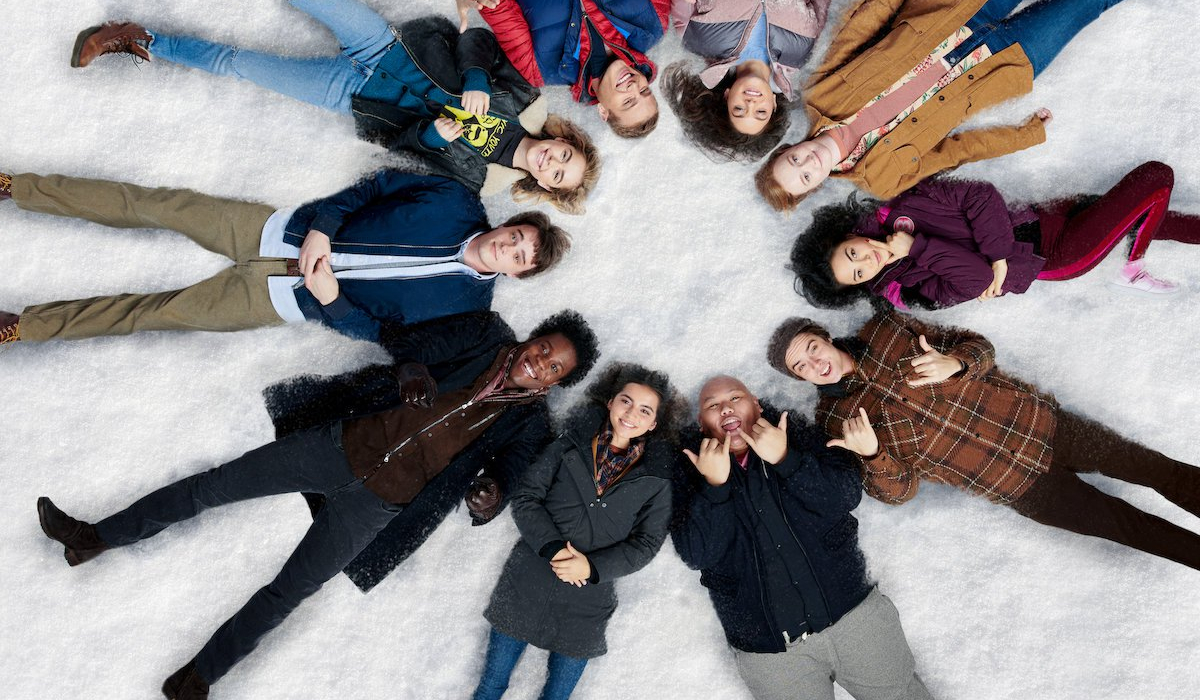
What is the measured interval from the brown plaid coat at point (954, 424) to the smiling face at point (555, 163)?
1.45 meters

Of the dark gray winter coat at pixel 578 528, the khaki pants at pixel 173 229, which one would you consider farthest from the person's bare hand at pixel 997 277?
the khaki pants at pixel 173 229

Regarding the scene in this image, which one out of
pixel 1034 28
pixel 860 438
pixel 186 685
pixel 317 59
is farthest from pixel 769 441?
pixel 186 685

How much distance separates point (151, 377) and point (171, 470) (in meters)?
0.42

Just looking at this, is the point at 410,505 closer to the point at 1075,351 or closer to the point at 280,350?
the point at 280,350

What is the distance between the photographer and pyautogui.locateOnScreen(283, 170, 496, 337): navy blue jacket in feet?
8.91

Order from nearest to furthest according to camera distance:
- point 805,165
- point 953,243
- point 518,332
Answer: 1. point 805,165
2. point 953,243
3. point 518,332

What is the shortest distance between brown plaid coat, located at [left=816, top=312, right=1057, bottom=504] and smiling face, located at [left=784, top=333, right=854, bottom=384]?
15 cm

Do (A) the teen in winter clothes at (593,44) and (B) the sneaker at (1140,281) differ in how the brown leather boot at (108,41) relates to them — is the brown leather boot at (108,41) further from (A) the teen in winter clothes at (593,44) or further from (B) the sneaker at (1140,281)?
(B) the sneaker at (1140,281)

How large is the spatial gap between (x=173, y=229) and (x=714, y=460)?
95.0 inches

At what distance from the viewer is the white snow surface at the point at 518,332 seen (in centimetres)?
302

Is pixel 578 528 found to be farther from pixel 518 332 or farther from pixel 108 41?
pixel 108 41

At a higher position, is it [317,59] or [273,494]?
[317,59]

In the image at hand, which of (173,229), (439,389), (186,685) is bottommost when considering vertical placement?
(186,685)

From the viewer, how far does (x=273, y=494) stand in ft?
9.55
